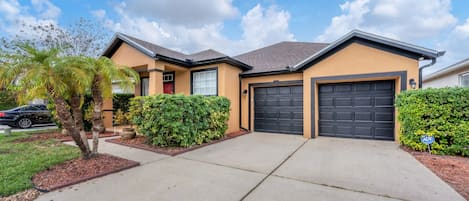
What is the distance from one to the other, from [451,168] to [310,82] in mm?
4524

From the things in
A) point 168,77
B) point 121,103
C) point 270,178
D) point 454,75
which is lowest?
point 270,178

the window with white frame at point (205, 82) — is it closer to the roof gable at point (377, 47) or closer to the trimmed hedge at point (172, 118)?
the trimmed hedge at point (172, 118)

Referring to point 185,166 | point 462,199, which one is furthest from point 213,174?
point 462,199

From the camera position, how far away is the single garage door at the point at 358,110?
695cm

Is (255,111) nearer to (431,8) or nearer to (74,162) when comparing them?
(74,162)

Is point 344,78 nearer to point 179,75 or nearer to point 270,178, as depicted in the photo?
point 270,178

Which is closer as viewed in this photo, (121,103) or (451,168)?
(451,168)

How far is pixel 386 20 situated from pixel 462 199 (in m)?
10.1

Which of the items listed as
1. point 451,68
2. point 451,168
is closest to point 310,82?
point 451,168

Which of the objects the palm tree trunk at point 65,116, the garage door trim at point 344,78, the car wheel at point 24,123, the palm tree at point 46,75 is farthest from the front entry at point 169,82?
the car wheel at point 24,123

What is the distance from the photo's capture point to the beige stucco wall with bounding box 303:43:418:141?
6422 mm

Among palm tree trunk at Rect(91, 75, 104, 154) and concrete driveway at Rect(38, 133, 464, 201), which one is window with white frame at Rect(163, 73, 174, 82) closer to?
concrete driveway at Rect(38, 133, 464, 201)

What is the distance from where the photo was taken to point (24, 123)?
11.1 meters

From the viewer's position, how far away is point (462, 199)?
2818 mm
